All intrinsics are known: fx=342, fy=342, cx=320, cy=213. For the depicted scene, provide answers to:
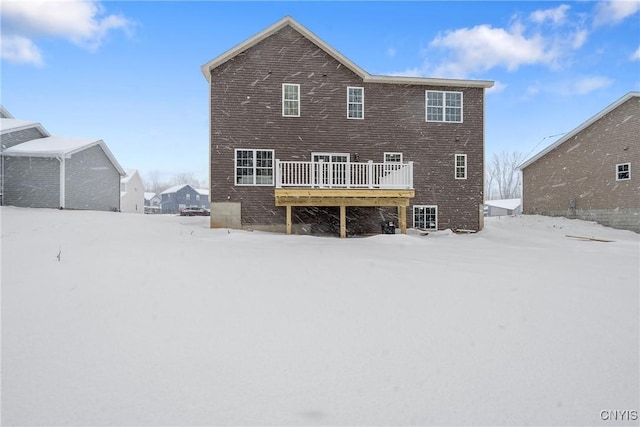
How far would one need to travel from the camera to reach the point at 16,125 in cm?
1961

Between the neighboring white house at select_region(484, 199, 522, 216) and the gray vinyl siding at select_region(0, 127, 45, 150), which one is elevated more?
the gray vinyl siding at select_region(0, 127, 45, 150)

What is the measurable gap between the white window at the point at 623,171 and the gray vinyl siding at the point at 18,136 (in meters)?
33.0

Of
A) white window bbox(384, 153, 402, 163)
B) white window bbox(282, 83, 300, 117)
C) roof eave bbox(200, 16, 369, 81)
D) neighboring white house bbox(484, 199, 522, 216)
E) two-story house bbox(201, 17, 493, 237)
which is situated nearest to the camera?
roof eave bbox(200, 16, 369, 81)

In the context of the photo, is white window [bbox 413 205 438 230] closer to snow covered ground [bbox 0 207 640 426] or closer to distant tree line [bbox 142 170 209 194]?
snow covered ground [bbox 0 207 640 426]

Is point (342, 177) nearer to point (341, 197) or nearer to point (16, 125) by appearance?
point (341, 197)

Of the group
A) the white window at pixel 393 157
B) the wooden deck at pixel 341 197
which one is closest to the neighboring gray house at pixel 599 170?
the white window at pixel 393 157

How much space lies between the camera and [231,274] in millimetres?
5738

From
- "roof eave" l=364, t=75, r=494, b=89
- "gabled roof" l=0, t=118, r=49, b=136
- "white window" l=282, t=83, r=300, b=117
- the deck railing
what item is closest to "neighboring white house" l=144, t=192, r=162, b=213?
"gabled roof" l=0, t=118, r=49, b=136

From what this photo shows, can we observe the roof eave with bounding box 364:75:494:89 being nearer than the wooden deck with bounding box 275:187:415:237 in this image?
No

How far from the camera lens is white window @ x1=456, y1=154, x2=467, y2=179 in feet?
54.0

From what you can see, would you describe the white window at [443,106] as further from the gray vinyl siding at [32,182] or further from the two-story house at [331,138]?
the gray vinyl siding at [32,182]

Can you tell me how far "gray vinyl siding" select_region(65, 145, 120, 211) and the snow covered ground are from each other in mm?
16148

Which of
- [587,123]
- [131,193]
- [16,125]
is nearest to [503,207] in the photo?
[587,123]

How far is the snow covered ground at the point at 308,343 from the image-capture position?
2.62 meters
